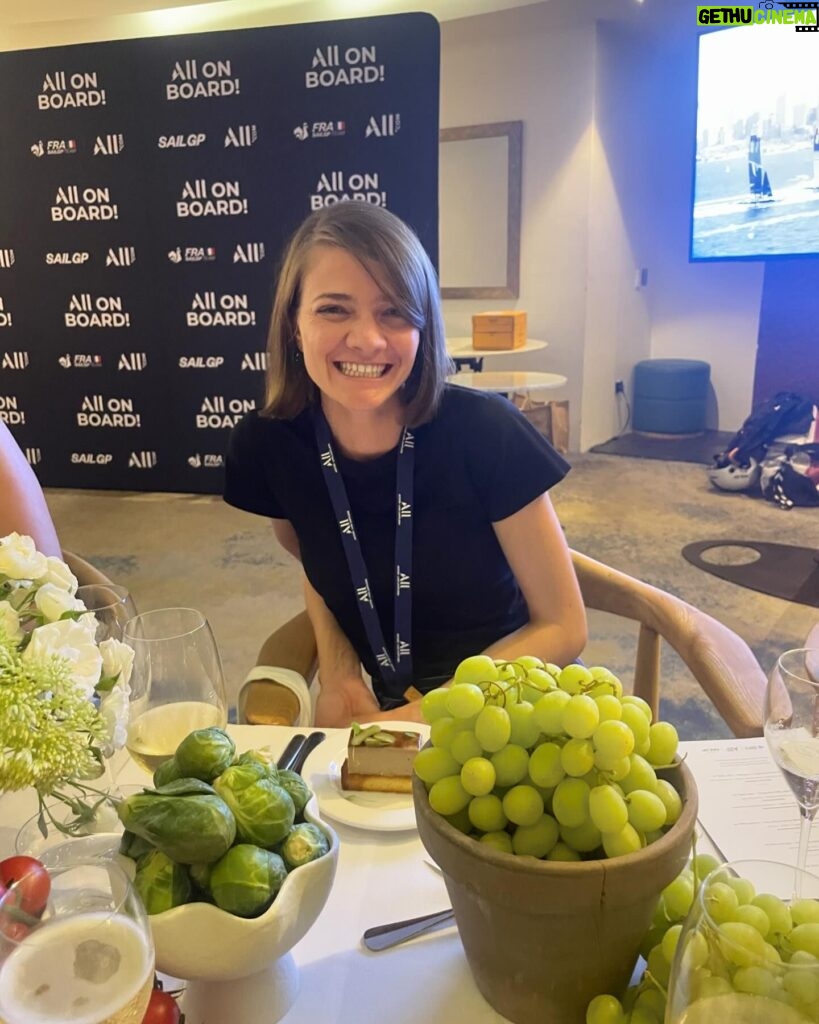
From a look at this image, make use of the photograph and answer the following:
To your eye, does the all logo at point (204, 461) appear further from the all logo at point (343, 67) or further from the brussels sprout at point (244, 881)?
the brussels sprout at point (244, 881)

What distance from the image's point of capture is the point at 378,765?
38.7 inches

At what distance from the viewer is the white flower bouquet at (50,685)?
23.0 inches

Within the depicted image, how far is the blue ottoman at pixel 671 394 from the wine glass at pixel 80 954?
6.66m

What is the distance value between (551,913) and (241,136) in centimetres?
454

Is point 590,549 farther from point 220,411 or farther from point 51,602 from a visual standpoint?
point 51,602

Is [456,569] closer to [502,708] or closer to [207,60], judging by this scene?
[502,708]

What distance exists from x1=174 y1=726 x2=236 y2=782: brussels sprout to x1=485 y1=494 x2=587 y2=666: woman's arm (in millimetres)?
853

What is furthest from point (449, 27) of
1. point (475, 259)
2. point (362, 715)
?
point (362, 715)

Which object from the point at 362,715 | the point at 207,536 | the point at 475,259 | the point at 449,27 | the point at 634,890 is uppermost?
the point at 449,27

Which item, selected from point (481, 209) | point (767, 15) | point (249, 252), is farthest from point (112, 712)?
point (767, 15)

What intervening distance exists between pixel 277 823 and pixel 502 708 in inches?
7.7

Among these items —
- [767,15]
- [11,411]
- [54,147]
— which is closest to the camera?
[54,147]

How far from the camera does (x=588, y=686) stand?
68 centimetres

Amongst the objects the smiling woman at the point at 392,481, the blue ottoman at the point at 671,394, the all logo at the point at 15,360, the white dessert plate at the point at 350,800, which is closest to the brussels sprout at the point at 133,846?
the white dessert plate at the point at 350,800
